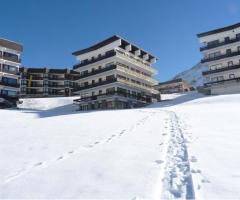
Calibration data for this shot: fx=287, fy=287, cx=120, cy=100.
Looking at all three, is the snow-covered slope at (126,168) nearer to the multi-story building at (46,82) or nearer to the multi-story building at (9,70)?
the multi-story building at (9,70)

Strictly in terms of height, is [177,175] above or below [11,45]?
below

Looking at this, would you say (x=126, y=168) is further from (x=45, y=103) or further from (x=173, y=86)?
(x=173, y=86)

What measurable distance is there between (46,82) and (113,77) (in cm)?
4525

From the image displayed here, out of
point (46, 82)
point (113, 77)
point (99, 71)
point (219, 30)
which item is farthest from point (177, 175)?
point (46, 82)

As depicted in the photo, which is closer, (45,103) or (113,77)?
(113,77)

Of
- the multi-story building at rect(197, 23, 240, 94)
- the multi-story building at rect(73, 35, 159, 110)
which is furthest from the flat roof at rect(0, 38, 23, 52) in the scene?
the multi-story building at rect(197, 23, 240, 94)

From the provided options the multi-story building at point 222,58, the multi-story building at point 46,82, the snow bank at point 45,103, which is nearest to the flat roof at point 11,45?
the snow bank at point 45,103

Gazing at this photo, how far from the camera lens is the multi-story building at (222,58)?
55550 millimetres

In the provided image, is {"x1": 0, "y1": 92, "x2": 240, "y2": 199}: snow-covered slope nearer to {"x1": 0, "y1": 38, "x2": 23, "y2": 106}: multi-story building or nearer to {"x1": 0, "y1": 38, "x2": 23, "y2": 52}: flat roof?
{"x1": 0, "y1": 38, "x2": 23, "y2": 106}: multi-story building

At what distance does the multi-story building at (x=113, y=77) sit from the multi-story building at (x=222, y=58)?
44.7 ft

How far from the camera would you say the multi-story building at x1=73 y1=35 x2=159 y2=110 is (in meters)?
56.4

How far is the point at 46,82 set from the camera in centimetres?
9612

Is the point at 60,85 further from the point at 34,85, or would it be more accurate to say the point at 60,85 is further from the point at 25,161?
the point at 25,161

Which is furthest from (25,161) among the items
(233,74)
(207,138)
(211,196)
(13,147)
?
(233,74)
